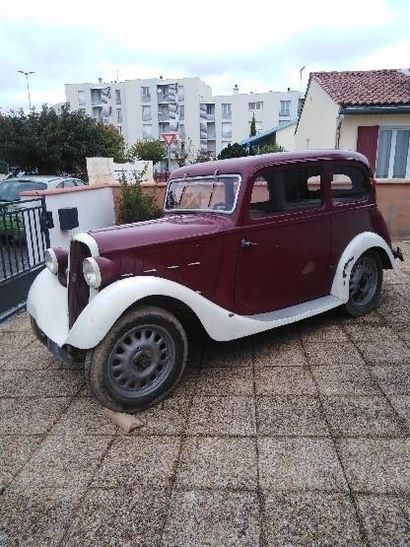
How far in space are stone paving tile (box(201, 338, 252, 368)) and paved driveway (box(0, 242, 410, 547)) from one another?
19mm

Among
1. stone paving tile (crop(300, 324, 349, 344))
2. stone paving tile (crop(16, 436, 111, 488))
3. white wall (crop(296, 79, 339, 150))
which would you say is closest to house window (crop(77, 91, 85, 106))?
white wall (crop(296, 79, 339, 150))

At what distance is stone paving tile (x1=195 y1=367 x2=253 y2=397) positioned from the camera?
3.08 m

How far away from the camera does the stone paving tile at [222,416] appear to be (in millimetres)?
2615

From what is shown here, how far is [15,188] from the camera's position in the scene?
969 centimetres

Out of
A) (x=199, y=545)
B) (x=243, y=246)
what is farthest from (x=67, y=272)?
(x=199, y=545)

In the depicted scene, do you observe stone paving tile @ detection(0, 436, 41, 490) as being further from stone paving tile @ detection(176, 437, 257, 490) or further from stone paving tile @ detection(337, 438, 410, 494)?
stone paving tile @ detection(337, 438, 410, 494)

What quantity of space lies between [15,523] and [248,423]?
4.83 ft

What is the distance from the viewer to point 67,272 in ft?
11.0

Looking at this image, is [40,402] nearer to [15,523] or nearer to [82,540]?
[15,523]

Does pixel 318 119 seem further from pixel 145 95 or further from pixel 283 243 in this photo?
pixel 145 95

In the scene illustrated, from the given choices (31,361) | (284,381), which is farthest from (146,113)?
(284,381)

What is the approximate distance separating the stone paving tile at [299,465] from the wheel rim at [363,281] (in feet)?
7.37

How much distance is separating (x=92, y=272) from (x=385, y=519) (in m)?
2.28

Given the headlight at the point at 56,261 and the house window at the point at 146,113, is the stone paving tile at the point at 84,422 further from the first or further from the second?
the house window at the point at 146,113
